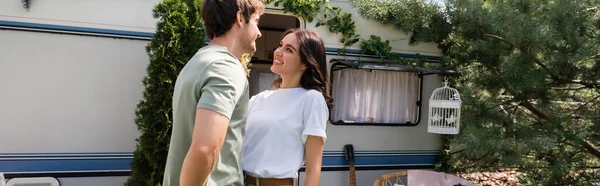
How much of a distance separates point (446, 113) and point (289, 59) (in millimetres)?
2536

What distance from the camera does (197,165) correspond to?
3.89 ft

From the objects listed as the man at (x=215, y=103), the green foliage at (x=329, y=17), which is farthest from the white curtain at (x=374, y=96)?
the man at (x=215, y=103)

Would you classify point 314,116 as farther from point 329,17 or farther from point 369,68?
point 329,17

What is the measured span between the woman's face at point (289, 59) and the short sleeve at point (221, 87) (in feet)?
1.73

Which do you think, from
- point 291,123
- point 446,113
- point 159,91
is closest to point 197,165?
point 291,123

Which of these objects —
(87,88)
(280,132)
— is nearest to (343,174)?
(87,88)

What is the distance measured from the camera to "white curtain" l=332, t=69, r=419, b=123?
13.7ft

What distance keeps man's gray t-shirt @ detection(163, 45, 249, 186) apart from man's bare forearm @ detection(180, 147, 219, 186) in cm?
11

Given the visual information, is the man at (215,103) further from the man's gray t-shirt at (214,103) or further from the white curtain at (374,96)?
the white curtain at (374,96)

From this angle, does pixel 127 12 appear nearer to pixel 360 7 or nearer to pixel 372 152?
pixel 360 7

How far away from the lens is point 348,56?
4.15 meters

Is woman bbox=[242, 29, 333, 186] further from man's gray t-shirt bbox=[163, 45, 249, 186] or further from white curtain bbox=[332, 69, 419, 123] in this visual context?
white curtain bbox=[332, 69, 419, 123]

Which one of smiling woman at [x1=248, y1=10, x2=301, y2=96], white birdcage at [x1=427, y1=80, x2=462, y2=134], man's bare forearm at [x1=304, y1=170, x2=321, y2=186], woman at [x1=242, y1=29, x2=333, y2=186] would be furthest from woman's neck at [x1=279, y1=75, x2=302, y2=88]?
smiling woman at [x1=248, y1=10, x2=301, y2=96]

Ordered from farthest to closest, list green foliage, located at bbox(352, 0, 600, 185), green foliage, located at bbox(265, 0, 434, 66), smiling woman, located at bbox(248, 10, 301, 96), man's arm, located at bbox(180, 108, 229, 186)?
smiling woman, located at bbox(248, 10, 301, 96) < green foliage, located at bbox(265, 0, 434, 66) < green foliage, located at bbox(352, 0, 600, 185) < man's arm, located at bbox(180, 108, 229, 186)
